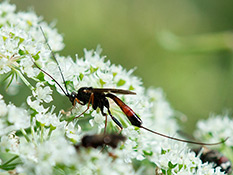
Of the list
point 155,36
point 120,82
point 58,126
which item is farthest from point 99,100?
point 155,36

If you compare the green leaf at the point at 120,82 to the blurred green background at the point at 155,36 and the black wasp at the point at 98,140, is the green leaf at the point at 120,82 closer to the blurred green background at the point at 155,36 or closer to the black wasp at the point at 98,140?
the black wasp at the point at 98,140

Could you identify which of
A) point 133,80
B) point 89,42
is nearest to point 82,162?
point 133,80

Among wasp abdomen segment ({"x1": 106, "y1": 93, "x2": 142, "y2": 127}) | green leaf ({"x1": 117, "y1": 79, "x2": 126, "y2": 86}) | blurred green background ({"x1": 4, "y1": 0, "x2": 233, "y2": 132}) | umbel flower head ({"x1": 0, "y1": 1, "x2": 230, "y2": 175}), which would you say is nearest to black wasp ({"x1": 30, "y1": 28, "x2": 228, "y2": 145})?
wasp abdomen segment ({"x1": 106, "y1": 93, "x2": 142, "y2": 127})

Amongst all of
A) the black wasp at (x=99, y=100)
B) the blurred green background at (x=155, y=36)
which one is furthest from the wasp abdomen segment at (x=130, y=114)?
the blurred green background at (x=155, y=36)

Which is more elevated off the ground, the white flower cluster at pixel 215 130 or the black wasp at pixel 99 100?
the white flower cluster at pixel 215 130

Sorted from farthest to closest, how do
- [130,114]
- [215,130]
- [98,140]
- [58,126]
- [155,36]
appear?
1. [155,36]
2. [215,130]
3. [130,114]
4. [58,126]
5. [98,140]

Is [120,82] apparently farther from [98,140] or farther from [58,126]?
[98,140]
